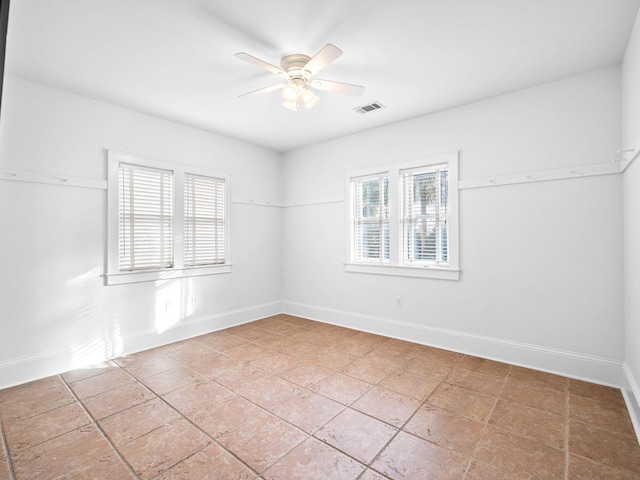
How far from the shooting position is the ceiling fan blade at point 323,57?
2.28m

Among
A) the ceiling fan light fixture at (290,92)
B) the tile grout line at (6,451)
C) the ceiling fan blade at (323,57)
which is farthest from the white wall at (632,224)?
the tile grout line at (6,451)

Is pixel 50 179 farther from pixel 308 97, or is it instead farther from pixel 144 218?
pixel 308 97

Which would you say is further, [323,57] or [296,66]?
[296,66]

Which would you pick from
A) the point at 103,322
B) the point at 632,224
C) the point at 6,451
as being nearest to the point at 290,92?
the point at 632,224

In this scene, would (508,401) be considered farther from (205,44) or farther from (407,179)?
(205,44)

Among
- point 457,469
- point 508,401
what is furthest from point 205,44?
point 508,401

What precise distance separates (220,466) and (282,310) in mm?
3765

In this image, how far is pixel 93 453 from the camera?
212 centimetres

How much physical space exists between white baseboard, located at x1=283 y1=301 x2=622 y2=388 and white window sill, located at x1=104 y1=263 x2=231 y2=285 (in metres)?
1.85

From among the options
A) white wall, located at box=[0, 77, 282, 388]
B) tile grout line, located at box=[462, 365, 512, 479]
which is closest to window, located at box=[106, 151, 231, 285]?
white wall, located at box=[0, 77, 282, 388]

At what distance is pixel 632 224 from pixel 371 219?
273 centimetres

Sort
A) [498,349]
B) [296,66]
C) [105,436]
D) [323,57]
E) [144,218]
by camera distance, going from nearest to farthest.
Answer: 1. [105,436]
2. [323,57]
3. [296,66]
4. [498,349]
5. [144,218]

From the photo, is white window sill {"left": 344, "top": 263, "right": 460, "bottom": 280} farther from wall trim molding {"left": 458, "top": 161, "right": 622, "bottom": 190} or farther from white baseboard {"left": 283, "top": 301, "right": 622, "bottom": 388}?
wall trim molding {"left": 458, "top": 161, "right": 622, "bottom": 190}

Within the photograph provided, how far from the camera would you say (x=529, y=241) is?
338 centimetres
